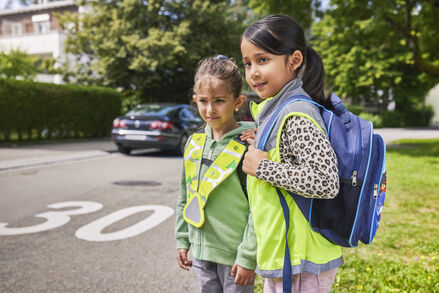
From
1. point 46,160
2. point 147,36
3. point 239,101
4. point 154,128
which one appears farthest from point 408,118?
point 239,101

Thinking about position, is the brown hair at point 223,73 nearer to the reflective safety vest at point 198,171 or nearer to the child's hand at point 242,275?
the reflective safety vest at point 198,171

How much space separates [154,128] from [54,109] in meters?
6.42

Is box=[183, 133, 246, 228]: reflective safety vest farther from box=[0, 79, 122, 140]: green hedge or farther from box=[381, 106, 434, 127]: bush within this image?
box=[381, 106, 434, 127]: bush

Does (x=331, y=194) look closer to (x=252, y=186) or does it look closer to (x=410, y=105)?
(x=252, y=186)

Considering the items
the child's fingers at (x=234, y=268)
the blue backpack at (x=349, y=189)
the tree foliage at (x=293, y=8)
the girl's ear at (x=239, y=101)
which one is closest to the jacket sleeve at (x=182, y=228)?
the child's fingers at (x=234, y=268)

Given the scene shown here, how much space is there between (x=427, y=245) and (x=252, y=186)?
321 cm

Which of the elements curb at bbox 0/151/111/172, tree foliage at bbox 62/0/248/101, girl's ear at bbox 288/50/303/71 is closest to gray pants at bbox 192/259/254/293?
girl's ear at bbox 288/50/303/71

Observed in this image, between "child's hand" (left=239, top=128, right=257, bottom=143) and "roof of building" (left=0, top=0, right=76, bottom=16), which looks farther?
"roof of building" (left=0, top=0, right=76, bottom=16)

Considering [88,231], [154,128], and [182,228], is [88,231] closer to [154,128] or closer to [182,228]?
[182,228]

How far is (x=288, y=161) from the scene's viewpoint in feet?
4.95

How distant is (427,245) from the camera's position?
13.1 ft

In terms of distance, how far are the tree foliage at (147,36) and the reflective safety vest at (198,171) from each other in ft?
63.1

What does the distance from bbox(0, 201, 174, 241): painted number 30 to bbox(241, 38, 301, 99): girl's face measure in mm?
3324

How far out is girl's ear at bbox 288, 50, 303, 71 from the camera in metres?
1.61
